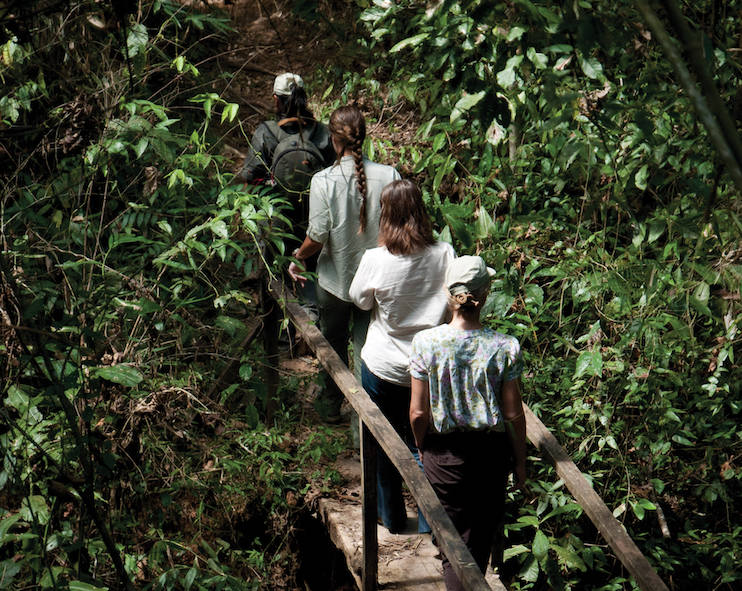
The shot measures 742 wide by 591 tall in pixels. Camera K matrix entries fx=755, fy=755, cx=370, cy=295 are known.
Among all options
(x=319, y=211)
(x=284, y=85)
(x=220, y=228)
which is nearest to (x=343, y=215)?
(x=319, y=211)

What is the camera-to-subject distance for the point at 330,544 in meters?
5.23

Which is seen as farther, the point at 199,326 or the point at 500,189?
the point at 500,189

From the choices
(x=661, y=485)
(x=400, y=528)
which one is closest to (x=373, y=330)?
(x=400, y=528)

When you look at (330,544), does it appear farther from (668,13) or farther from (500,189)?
(668,13)

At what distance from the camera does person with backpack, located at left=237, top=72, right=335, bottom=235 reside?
4.45 meters

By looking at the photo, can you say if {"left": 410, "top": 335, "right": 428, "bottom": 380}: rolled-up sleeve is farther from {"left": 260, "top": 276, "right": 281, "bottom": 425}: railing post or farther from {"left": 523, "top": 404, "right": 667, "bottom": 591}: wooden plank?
{"left": 260, "top": 276, "right": 281, "bottom": 425}: railing post

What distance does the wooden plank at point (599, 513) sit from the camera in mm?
2818

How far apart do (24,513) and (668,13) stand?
301 cm

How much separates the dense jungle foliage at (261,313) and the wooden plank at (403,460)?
17.5 inches

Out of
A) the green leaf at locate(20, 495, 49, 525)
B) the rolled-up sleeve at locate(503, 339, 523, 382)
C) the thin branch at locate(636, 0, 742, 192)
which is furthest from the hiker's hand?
the thin branch at locate(636, 0, 742, 192)

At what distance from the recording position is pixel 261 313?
191 inches

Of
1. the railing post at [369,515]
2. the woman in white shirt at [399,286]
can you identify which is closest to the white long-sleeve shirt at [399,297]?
the woman in white shirt at [399,286]

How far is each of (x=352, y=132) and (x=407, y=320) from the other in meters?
0.99

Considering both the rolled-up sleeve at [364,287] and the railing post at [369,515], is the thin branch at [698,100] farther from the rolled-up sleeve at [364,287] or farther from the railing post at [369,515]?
the railing post at [369,515]
